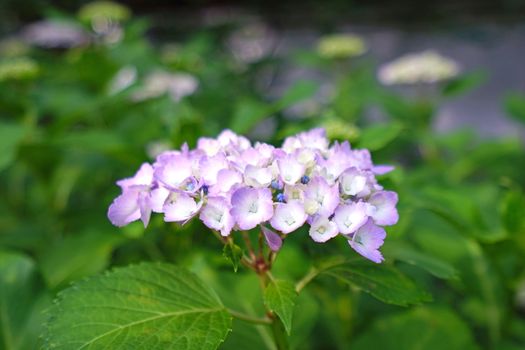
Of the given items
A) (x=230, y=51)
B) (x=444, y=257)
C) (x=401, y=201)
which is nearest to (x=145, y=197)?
(x=401, y=201)

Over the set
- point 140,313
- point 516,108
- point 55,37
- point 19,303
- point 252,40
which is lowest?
point 252,40

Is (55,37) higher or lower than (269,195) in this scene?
lower

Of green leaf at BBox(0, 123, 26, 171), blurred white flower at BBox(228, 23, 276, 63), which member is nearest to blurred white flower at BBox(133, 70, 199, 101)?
green leaf at BBox(0, 123, 26, 171)

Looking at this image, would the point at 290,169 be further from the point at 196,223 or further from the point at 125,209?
the point at 196,223

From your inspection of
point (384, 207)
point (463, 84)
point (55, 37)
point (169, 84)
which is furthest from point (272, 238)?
point (55, 37)

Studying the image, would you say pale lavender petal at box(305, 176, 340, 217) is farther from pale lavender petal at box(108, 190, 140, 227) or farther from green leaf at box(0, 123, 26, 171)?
green leaf at box(0, 123, 26, 171)

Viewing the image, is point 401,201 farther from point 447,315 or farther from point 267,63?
point 267,63

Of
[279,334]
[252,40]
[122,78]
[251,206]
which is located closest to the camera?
[251,206]
